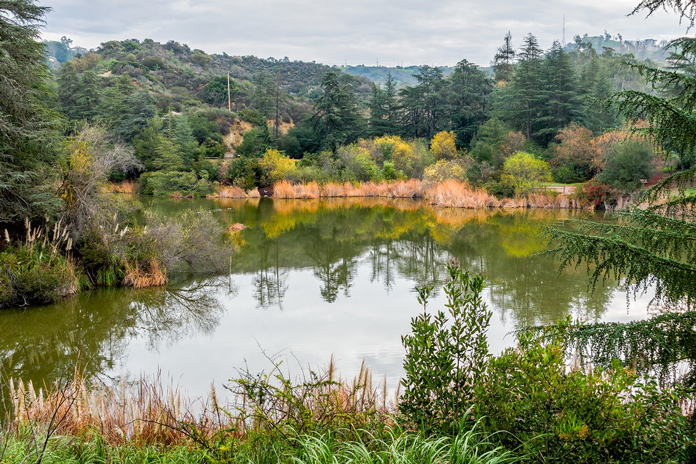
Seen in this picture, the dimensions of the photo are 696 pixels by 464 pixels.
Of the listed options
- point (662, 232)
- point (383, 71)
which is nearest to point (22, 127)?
point (662, 232)

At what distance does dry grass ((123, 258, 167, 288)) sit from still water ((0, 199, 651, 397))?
23 centimetres

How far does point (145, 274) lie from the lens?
31.0ft

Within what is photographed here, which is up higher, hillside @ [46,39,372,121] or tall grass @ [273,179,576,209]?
hillside @ [46,39,372,121]

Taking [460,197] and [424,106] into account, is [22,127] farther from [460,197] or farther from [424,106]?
[424,106]

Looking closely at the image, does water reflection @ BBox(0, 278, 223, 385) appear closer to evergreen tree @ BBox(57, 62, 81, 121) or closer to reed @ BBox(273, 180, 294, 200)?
reed @ BBox(273, 180, 294, 200)

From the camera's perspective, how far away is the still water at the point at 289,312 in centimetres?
621

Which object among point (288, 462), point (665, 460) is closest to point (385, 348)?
point (288, 462)

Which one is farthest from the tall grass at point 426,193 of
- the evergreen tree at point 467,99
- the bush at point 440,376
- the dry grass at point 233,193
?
the bush at point 440,376

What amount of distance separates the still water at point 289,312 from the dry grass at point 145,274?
23 cm

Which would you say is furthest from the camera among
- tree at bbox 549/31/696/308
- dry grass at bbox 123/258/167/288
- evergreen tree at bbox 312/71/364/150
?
evergreen tree at bbox 312/71/364/150

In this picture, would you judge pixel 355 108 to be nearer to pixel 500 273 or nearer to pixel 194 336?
pixel 500 273

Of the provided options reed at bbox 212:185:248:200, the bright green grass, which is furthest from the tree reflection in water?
reed at bbox 212:185:248:200

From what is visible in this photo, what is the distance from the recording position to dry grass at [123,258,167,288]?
30.5ft

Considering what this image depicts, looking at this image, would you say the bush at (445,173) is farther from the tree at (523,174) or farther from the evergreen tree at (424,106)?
the evergreen tree at (424,106)
